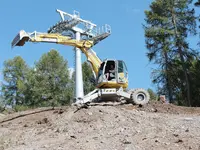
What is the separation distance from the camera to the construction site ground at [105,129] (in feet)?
36.1

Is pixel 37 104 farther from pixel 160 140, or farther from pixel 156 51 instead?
pixel 160 140

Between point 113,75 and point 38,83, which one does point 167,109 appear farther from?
point 38,83

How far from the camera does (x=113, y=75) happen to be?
18250mm

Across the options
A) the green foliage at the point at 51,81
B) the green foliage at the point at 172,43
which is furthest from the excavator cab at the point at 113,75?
the green foliage at the point at 51,81

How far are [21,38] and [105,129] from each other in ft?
21.9

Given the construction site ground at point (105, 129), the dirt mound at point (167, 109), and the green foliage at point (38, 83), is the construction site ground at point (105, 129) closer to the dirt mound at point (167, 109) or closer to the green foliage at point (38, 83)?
the dirt mound at point (167, 109)

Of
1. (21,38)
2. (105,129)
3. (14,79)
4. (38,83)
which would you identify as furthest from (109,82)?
(14,79)

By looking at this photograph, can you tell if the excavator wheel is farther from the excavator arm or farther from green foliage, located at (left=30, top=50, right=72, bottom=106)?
green foliage, located at (left=30, top=50, right=72, bottom=106)

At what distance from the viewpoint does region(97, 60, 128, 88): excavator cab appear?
710 inches

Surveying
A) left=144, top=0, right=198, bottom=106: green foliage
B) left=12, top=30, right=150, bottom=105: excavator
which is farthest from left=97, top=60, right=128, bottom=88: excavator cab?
left=144, top=0, right=198, bottom=106: green foliage

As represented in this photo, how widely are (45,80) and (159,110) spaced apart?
23.4 metres

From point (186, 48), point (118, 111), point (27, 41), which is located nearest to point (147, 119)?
point (118, 111)

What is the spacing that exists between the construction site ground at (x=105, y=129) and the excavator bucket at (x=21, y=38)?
342 cm

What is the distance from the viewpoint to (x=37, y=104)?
3650 centimetres
